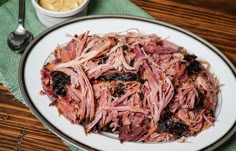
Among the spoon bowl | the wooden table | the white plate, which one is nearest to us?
the white plate

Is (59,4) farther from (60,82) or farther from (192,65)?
(192,65)

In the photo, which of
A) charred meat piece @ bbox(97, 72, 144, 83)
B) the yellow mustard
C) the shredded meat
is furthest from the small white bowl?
charred meat piece @ bbox(97, 72, 144, 83)

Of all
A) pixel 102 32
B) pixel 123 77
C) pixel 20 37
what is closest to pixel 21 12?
pixel 20 37

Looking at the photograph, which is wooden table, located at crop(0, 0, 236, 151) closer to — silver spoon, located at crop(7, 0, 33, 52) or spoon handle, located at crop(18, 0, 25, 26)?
silver spoon, located at crop(7, 0, 33, 52)

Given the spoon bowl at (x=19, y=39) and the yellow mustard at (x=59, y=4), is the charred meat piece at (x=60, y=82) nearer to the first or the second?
the spoon bowl at (x=19, y=39)

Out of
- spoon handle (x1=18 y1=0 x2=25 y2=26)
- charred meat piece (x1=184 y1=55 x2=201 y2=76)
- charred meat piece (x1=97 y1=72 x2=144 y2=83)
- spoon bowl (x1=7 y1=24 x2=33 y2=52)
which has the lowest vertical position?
spoon bowl (x1=7 y1=24 x2=33 y2=52)

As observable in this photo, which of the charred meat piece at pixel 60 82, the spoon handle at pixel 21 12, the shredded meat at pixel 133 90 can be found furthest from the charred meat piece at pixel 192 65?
the spoon handle at pixel 21 12

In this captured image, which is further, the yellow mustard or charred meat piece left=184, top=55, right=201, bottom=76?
the yellow mustard
